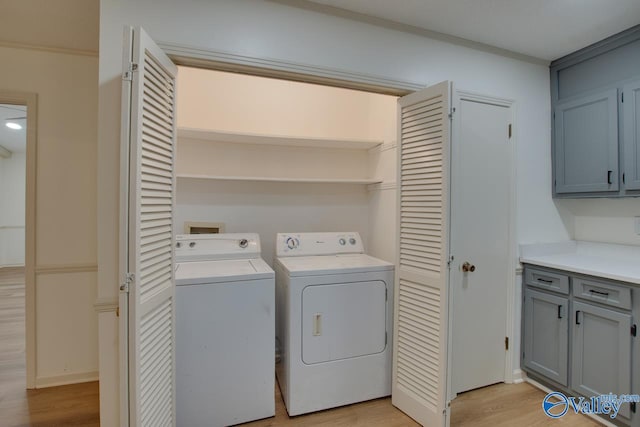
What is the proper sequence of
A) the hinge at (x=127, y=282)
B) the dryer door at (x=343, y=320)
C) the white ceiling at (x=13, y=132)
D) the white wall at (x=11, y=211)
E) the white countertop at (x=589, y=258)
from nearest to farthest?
the hinge at (x=127, y=282), the white countertop at (x=589, y=258), the dryer door at (x=343, y=320), the white ceiling at (x=13, y=132), the white wall at (x=11, y=211)

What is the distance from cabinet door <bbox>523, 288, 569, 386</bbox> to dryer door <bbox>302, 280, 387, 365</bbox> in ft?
3.68

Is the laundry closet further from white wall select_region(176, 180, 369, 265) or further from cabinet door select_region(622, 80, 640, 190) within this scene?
cabinet door select_region(622, 80, 640, 190)

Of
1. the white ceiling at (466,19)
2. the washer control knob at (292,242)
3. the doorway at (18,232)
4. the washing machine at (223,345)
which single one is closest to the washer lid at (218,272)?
the washing machine at (223,345)

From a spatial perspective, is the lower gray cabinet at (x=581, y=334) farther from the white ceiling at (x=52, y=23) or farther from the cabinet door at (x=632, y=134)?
the white ceiling at (x=52, y=23)

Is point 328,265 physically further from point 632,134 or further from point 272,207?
point 632,134

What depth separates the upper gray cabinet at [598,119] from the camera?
199cm

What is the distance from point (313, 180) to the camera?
2.53 m

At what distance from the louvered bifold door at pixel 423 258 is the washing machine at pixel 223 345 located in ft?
2.75

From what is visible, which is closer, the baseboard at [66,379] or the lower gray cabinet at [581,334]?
the lower gray cabinet at [581,334]

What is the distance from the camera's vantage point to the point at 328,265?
206cm

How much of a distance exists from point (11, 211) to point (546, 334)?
923cm

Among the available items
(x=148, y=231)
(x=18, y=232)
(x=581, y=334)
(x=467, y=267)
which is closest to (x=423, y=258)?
(x=467, y=267)

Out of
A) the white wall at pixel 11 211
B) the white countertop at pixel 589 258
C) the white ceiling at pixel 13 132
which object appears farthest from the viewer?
the white wall at pixel 11 211

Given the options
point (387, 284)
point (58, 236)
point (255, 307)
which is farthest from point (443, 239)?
point (58, 236)
